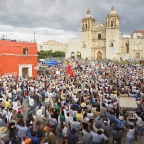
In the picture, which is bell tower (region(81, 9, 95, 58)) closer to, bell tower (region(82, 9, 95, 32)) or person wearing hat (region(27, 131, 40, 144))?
bell tower (region(82, 9, 95, 32))

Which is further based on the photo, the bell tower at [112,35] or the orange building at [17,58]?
the bell tower at [112,35]

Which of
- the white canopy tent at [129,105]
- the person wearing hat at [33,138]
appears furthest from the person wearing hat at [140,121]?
the person wearing hat at [33,138]

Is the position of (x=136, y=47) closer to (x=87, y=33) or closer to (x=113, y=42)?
(x=113, y=42)

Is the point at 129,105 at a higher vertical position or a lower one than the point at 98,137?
higher

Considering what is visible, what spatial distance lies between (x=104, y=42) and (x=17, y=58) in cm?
4195

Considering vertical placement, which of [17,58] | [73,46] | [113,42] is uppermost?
[113,42]

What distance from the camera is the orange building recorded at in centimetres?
2572

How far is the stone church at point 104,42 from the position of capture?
62250 mm

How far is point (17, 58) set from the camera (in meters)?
26.9

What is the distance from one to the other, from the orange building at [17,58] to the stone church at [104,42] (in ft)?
120

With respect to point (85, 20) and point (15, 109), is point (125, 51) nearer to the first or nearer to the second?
point (85, 20)

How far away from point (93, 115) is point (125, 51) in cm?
5810

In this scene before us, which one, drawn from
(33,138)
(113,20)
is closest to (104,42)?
(113,20)

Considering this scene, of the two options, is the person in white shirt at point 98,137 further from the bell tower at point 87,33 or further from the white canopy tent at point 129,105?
the bell tower at point 87,33
